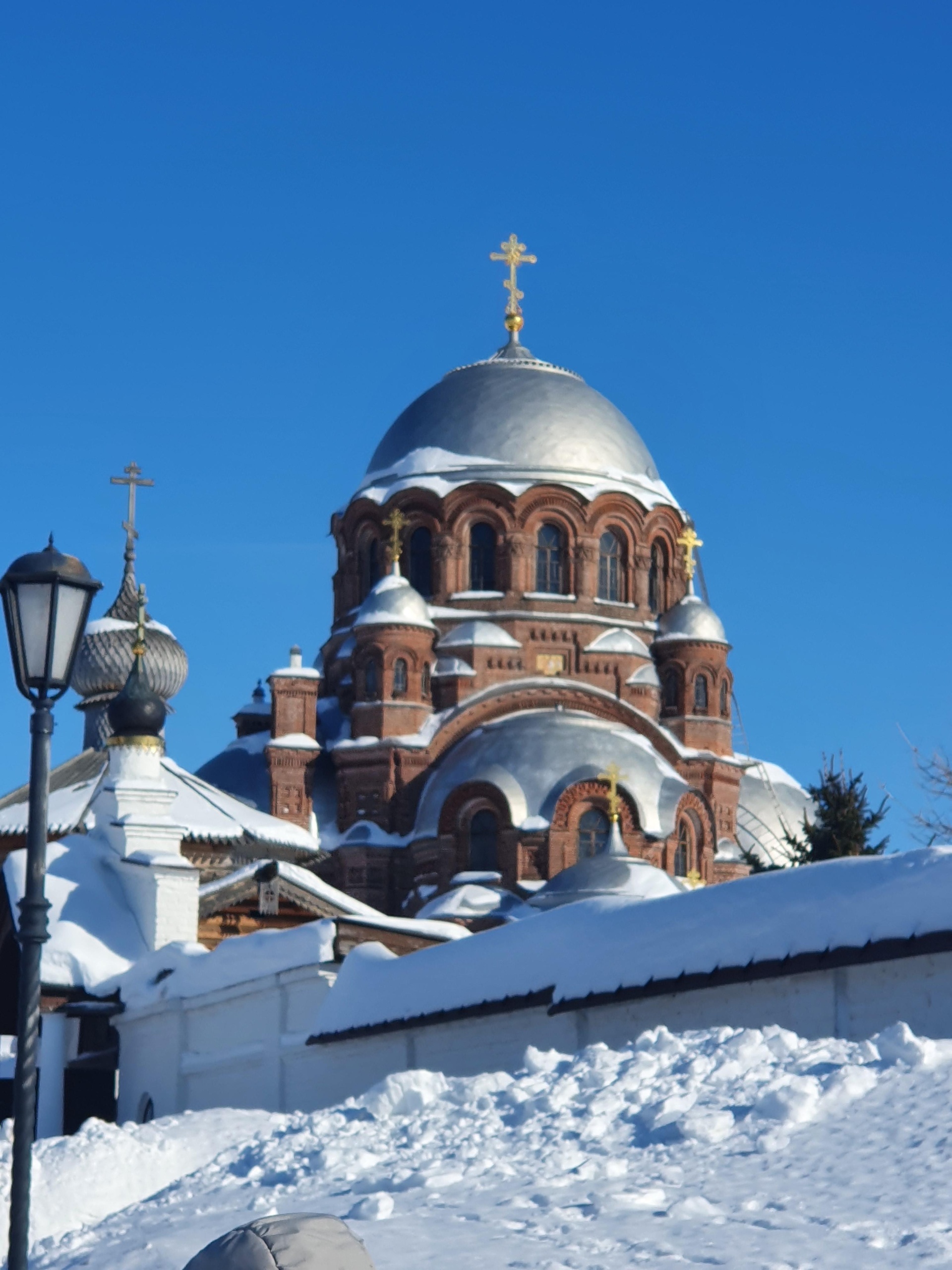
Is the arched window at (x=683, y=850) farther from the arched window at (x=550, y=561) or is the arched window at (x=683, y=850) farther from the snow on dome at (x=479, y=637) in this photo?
the arched window at (x=550, y=561)

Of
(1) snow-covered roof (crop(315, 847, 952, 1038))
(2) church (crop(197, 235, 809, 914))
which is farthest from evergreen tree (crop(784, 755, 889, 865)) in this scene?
(1) snow-covered roof (crop(315, 847, 952, 1038))

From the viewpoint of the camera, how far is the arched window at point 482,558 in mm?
31875

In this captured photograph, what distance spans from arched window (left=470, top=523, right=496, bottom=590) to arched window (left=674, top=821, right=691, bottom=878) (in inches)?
199

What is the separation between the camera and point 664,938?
973cm

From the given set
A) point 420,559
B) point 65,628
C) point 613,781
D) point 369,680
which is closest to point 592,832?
point 613,781

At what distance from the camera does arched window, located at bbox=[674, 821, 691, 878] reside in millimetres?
29516

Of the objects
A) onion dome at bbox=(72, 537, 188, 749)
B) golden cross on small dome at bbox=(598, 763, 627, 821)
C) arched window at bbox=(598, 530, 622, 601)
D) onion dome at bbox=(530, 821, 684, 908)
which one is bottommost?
onion dome at bbox=(530, 821, 684, 908)

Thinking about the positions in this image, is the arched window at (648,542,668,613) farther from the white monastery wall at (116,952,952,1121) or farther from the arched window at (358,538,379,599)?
the white monastery wall at (116,952,952,1121)

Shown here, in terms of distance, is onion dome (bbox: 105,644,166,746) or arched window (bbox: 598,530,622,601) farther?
arched window (bbox: 598,530,622,601)

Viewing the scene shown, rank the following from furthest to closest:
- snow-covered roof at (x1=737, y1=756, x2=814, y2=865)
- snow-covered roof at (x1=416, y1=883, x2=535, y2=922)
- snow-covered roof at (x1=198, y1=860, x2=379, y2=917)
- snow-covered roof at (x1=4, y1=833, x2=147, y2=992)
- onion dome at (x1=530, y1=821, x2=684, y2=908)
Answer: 1. snow-covered roof at (x1=737, y1=756, x2=814, y2=865)
2. snow-covered roof at (x1=416, y1=883, x2=535, y2=922)
3. onion dome at (x1=530, y1=821, x2=684, y2=908)
4. snow-covered roof at (x1=198, y1=860, x2=379, y2=917)
5. snow-covered roof at (x1=4, y1=833, x2=147, y2=992)

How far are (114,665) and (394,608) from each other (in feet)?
16.4

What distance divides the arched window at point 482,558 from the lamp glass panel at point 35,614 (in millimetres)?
25040

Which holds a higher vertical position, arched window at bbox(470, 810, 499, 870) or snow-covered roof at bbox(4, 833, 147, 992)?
arched window at bbox(470, 810, 499, 870)

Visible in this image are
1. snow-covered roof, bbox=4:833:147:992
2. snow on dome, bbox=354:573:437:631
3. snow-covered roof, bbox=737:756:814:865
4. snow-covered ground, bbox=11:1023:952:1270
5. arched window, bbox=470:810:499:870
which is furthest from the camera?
snow-covered roof, bbox=737:756:814:865
